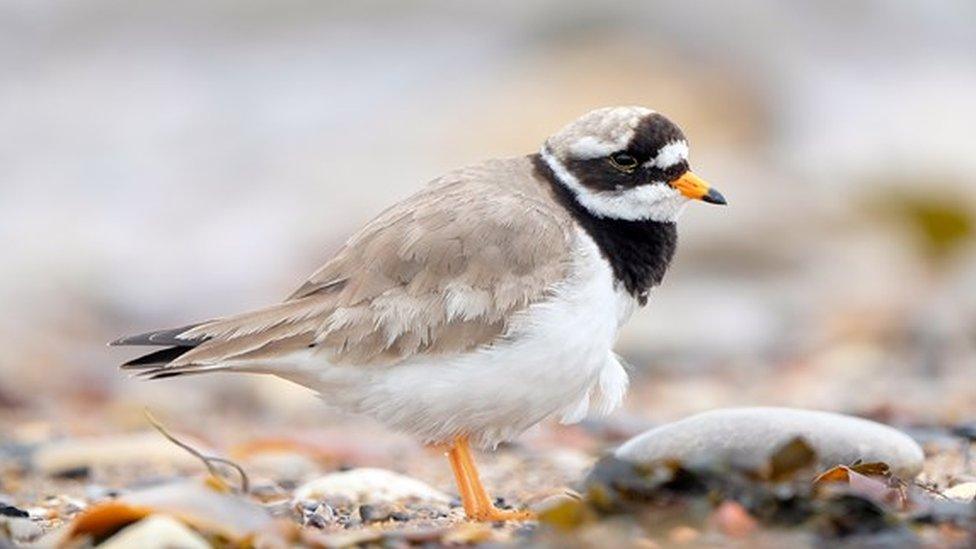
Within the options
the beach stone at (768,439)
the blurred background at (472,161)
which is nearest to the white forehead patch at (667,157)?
the beach stone at (768,439)

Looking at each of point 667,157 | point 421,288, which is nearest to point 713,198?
point 667,157

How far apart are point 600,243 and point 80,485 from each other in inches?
85.1

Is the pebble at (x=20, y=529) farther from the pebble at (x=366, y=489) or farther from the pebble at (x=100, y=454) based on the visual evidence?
the pebble at (x=100, y=454)

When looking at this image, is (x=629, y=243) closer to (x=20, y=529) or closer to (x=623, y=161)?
(x=623, y=161)

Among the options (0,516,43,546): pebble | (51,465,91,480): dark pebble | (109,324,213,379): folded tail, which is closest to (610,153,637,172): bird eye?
(109,324,213,379): folded tail

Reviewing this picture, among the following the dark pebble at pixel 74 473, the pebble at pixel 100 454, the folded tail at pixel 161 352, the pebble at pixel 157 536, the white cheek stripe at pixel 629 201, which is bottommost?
the dark pebble at pixel 74 473

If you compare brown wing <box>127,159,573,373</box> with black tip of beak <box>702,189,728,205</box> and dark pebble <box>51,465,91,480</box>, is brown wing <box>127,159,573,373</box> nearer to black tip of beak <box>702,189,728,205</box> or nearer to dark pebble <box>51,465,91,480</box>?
black tip of beak <box>702,189,728,205</box>

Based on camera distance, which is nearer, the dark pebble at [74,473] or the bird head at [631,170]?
the bird head at [631,170]

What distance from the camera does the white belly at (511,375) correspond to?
4.80 metres

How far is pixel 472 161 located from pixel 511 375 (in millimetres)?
9392

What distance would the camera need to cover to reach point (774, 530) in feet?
12.4

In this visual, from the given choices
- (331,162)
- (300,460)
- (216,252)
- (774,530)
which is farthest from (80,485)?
(331,162)

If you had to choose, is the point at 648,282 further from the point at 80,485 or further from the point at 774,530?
the point at 80,485

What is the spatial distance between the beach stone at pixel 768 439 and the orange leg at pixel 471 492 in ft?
1.29
